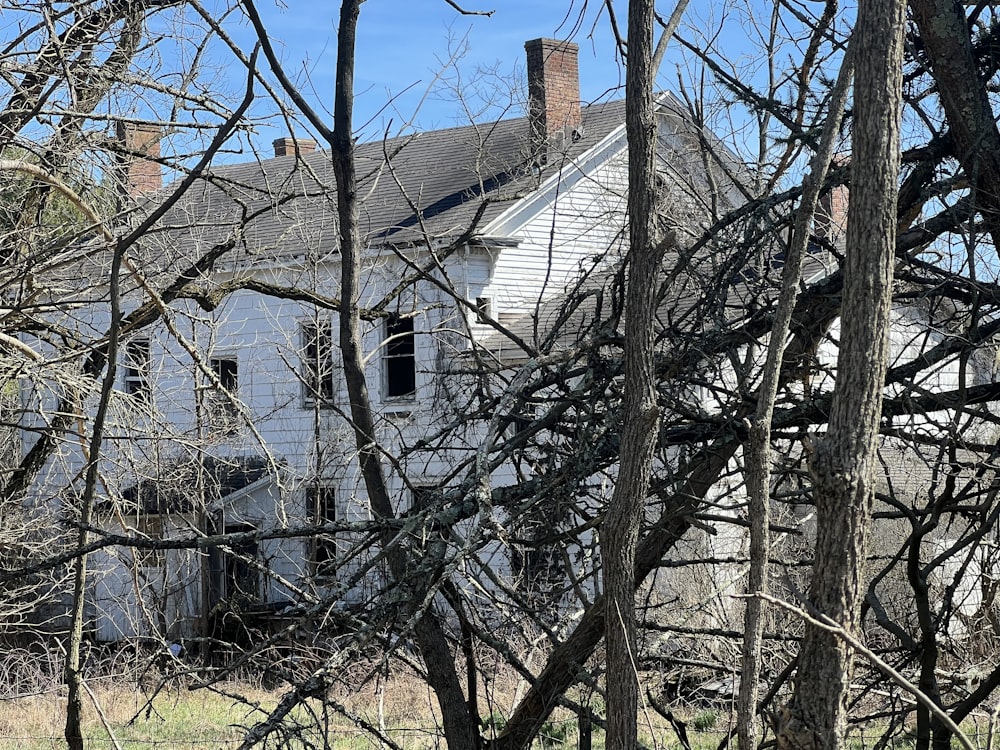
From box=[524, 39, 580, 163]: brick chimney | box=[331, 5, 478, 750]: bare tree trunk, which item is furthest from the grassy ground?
box=[524, 39, 580, 163]: brick chimney

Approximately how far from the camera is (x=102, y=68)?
7301 millimetres

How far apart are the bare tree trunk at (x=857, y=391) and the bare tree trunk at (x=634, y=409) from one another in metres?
0.49

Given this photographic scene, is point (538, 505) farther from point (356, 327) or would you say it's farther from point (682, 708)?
point (682, 708)

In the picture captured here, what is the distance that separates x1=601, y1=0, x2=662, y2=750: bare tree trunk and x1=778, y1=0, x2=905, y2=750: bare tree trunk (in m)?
0.49

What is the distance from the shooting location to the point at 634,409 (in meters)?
3.37

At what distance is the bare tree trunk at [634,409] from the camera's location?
334cm

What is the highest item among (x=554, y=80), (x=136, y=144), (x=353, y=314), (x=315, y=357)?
(x=554, y=80)

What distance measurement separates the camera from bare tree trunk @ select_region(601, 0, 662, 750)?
3336 millimetres

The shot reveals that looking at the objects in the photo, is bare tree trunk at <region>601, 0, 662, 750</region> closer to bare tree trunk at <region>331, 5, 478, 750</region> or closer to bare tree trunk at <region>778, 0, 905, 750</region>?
bare tree trunk at <region>778, 0, 905, 750</region>

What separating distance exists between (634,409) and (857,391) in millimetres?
663

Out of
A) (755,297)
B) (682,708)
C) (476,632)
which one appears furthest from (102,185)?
(682,708)

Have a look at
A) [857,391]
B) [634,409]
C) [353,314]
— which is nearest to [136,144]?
[353,314]

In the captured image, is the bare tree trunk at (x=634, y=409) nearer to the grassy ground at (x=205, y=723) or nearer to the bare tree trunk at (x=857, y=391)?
the bare tree trunk at (x=857, y=391)

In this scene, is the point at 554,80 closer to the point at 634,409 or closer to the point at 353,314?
the point at 353,314
